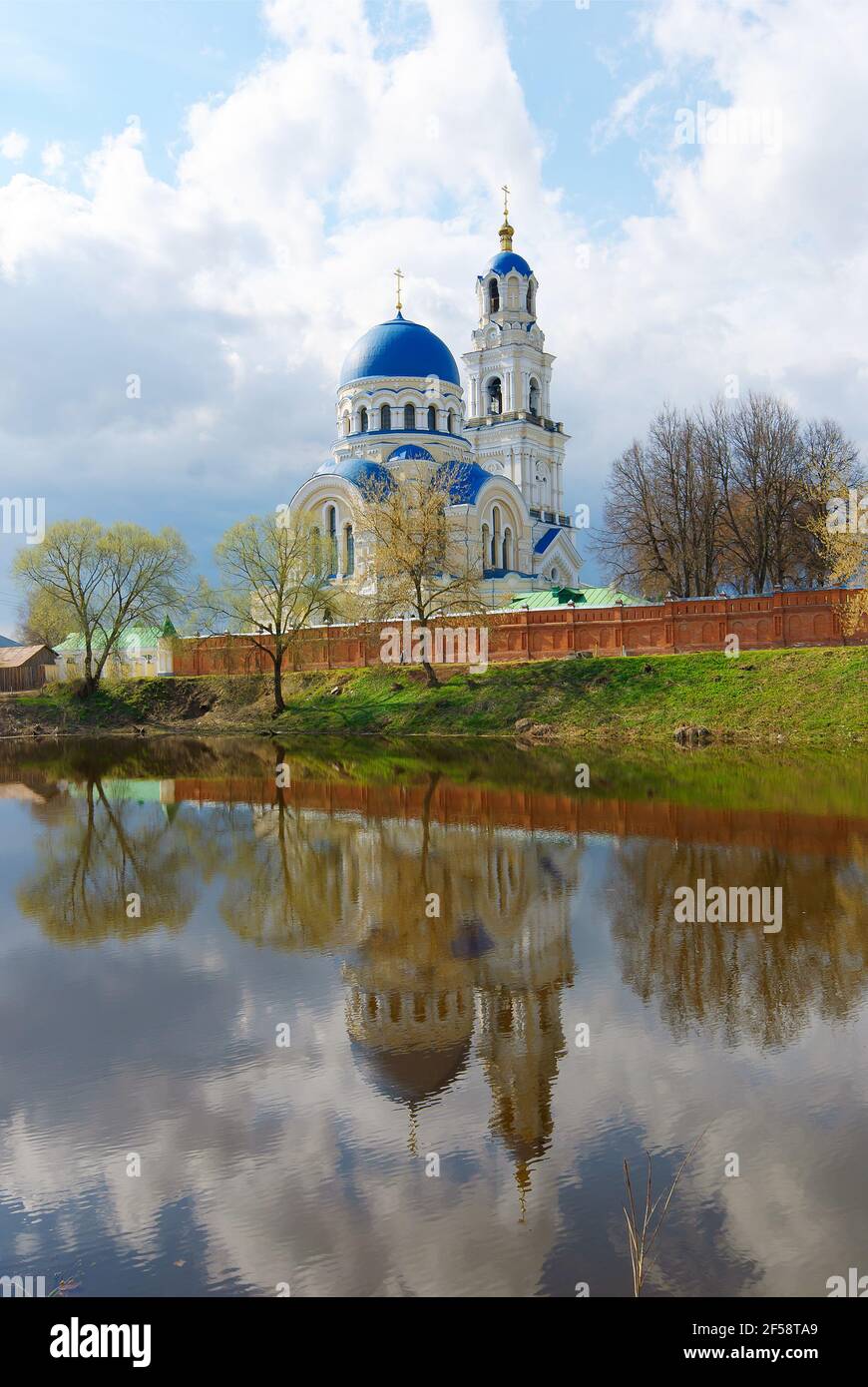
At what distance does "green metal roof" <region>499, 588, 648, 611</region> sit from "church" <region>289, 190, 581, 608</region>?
5.91ft

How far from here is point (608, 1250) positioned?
4230 mm

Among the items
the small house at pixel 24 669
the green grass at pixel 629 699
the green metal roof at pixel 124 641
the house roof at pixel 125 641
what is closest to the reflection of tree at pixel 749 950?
the green grass at pixel 629 699

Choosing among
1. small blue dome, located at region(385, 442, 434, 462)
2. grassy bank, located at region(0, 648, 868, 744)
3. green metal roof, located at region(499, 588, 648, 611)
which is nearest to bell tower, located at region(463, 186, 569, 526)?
small blue dome, located at region(385, 442, 434, 462)

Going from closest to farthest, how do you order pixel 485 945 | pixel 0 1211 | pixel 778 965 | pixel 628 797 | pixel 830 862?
1. pixel 0 1211
2. pixel 778 965
3. pixel 485 945
4. pixel 830 862
5. pixel 628 797

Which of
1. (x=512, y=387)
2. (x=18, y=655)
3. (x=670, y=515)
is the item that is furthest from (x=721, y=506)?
(x=18, y=655)

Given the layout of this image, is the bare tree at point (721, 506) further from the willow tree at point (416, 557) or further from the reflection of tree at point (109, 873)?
the reflection of tree at point (109, 873)

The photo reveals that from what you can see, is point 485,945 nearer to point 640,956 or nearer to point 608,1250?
point 640,956

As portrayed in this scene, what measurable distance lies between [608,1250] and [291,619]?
126ft

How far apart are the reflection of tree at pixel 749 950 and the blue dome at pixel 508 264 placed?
58143 millimetres

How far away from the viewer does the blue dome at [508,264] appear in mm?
62188

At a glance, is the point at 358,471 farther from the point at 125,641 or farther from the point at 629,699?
the point at 629,699

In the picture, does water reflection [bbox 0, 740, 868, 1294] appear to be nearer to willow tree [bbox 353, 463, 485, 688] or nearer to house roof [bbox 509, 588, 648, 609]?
willow tree [bbox 353, 463, 485, 688]

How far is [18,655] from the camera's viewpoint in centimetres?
5088
